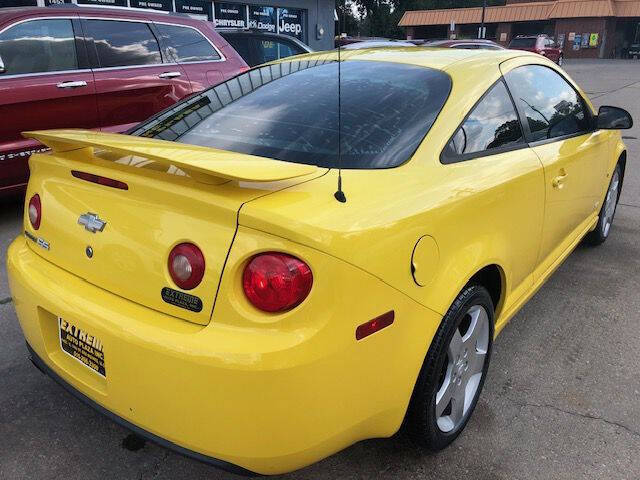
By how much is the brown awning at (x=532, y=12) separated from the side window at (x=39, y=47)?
47964 mm

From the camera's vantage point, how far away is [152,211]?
1.80m

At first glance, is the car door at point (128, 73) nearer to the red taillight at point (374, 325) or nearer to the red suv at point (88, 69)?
the red suv at point (88, 69)

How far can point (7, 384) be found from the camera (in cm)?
264

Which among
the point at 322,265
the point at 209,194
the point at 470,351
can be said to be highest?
the point at 209,194

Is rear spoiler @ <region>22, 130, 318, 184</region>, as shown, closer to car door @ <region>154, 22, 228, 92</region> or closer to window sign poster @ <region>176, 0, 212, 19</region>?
car door @ <region>154, 22, 228, 92</region>

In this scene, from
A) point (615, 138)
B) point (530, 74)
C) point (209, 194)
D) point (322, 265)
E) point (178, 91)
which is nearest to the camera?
point (322, 265)

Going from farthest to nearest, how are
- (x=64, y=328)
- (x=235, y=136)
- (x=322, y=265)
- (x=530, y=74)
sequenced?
(x=530, y=74)
(x=235, y=136)
(x=64, y=328)
(x=322, y=265)

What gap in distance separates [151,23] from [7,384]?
14.0 ft

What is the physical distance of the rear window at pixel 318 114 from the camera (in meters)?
2.16

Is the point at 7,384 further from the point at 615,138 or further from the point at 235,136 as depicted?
the point at 615,138

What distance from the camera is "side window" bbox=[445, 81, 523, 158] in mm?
2320

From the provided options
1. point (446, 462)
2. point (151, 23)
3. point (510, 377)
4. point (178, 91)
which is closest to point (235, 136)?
point (446, 462)

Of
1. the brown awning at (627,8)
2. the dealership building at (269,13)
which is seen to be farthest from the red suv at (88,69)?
the brown awning at (627,8)

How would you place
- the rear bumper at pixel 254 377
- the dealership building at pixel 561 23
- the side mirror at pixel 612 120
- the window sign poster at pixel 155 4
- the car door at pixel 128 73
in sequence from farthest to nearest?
the dealership building at pixel 561 23 → the window sign poster at pixel 155 4 → the car door at pixel 128 73 → the side mirror at pixel 612 120 → the rear bumper at pixel 254 377
